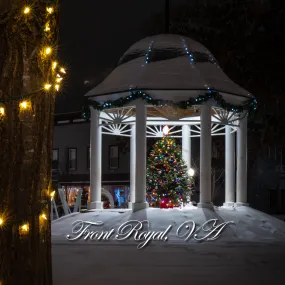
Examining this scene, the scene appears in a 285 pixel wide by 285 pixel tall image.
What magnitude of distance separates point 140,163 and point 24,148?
13177 mm

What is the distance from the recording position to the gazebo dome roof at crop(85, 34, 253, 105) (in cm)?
1888

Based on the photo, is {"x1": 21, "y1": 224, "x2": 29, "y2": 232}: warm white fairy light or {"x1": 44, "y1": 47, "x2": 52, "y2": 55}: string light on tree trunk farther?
{"x1": 44, "y1": 47, "x2": 52, "y2": 55}: string light on tree trunk

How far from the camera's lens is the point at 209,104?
1895cm

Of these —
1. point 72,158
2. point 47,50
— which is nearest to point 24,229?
point 47,50

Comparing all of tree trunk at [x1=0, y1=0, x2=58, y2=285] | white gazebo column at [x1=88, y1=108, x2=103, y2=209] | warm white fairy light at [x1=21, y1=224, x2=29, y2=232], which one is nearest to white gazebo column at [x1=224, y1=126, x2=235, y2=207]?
white gazebo column at [x1=88, y1=108, x2=103, y2=209]

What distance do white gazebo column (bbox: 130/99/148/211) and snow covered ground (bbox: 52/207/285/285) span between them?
0.50m

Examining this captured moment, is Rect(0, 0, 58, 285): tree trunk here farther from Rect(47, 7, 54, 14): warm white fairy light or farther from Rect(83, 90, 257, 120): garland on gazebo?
Rect(83, 90, 257, 120): garland on gazebo

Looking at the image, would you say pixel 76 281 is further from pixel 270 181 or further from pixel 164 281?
pixel 270 181

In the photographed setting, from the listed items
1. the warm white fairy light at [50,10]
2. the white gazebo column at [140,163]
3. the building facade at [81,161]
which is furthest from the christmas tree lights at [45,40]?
the building facade at [81,161]

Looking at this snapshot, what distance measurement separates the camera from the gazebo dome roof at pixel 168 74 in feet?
61.9

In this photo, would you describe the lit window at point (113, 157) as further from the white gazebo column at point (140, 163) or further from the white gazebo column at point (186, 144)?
the white gazebo column at point (140, 163)

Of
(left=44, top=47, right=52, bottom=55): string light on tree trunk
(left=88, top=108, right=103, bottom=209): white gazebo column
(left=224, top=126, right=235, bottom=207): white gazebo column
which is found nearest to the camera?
(left=44, top=47, right=52, bottom=55): string light on tree trunk

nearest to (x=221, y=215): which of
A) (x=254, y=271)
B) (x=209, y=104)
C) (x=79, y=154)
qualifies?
(x=209, y=104)

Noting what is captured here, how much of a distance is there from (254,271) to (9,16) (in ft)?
22.8
